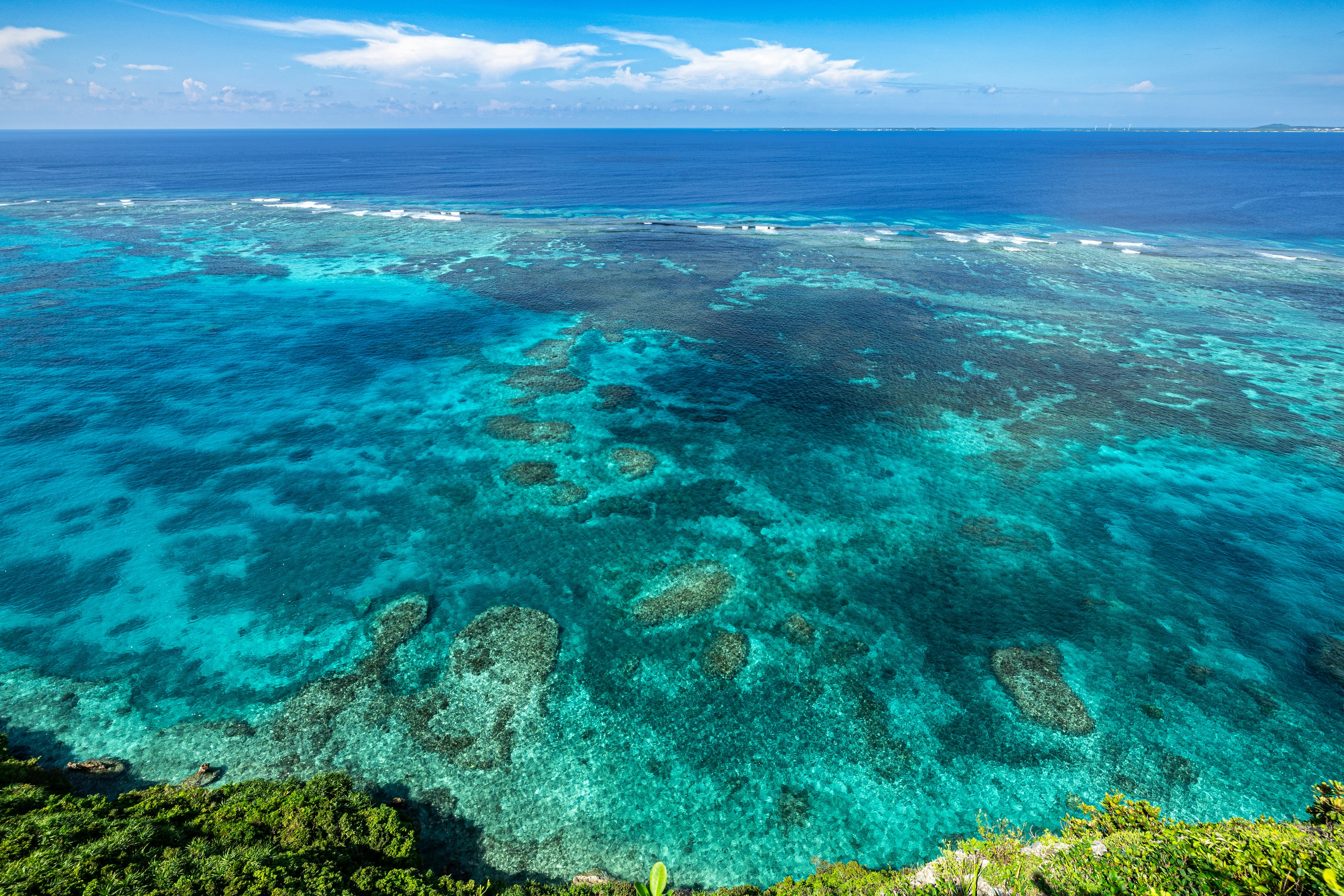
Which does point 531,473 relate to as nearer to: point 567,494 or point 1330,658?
point 567,494

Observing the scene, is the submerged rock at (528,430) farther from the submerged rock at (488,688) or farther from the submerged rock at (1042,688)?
the submerged rock at (1042,688)

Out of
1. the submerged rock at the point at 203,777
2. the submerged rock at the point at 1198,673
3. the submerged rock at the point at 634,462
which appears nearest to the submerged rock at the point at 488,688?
the submerged rock at the point at 203,777

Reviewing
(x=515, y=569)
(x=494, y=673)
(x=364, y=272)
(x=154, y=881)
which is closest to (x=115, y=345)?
(x=364, y=272)

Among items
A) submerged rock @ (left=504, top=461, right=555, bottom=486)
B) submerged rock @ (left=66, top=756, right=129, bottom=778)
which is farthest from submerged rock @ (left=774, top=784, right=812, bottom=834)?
submerged rock @ (left=66, top=756, right=129, bottom=778)

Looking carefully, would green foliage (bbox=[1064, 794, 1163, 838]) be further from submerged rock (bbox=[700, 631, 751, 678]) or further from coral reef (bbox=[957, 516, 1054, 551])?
coral reef (bbox=[957, 516, 1054, 551])

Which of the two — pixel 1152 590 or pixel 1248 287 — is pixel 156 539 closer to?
pixel 1152 590

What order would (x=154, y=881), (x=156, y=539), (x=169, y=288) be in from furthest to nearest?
(x=169, y=288), (x=156, y=539), (x=154, y=881)
